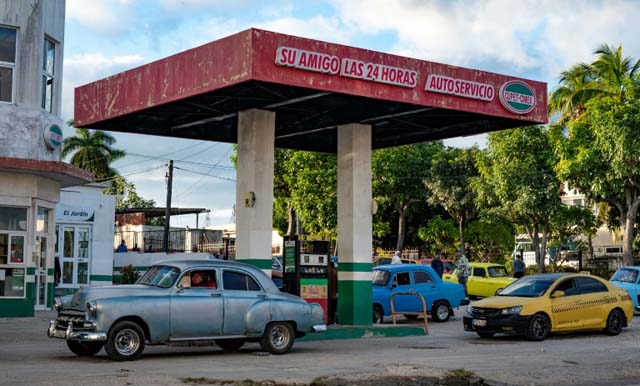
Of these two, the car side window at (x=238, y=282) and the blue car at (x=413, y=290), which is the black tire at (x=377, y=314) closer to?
the blue car at (x=413, y=290)

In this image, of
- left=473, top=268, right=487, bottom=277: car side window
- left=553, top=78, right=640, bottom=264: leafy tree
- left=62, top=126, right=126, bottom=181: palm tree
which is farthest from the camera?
left=62, top=126, right=126, bottom=181: palm tree

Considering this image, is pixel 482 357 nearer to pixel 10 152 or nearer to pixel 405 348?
pixel 405 348

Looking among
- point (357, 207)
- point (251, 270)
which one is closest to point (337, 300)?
point (357, 207)

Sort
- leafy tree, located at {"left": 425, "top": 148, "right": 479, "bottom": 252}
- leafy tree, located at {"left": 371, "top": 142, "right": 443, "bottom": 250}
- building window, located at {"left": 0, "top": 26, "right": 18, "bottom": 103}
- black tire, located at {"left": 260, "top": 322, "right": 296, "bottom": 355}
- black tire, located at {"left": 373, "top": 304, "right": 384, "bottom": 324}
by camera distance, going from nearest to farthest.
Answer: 1. black tire, located at {"left": 260, "top": 322, "right": 296, "bottom": 355}
2. building window, located at {"left": 0, "top": 26, "right": 18, "bottom": 103}
3. black tire, located at {"left": 373, "top": 304, "right": 384, "bottom": 324}
4. leafy tree, located at {"left": 425, "top": 148, "right": 479, "bottom": 252}
5. leafy tree, located at {"left": 371, "top": 142, "right": 443, "bottom": 250}

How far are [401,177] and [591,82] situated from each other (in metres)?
16.2

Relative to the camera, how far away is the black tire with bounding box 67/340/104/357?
593 inches

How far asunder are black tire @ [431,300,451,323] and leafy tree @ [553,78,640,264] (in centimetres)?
1670

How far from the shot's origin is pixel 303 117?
20.9 m

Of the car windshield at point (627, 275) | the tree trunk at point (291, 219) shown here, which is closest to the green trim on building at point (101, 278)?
the car windshield at point (627, 275)

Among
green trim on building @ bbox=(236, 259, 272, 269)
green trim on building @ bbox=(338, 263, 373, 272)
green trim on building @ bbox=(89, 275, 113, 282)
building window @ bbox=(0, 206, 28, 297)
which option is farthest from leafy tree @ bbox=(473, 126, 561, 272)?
green trim on building @ bbox=(236, 259, 272, 269)

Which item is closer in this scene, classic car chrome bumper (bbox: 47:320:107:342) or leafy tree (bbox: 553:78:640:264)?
classic car chrome bumper (bbox: 47:320:107:342)

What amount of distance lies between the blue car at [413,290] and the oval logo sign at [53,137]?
9392 mm

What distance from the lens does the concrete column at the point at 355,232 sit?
2081 cm

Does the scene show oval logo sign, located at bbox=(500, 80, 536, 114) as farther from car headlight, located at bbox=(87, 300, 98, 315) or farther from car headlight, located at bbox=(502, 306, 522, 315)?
car headlight, located at bbox=(87, 300, 98, 315)
